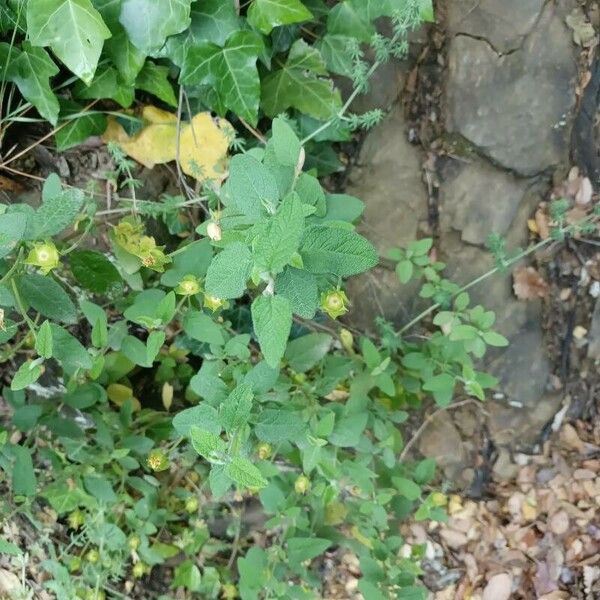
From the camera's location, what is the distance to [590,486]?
220 cm

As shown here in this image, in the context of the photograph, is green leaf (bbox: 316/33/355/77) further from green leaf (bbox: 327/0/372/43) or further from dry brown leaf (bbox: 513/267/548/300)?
dry brown leaf (bbox: 513/267/548/300)

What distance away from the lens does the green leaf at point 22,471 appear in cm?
154

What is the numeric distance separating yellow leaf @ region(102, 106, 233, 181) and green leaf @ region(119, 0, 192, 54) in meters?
0.25

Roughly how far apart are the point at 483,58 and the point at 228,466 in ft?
4.76

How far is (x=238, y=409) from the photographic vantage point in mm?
1134

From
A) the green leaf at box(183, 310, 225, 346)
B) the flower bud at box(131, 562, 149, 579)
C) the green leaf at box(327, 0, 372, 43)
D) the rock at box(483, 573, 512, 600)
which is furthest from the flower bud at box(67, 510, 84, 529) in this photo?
the green leaf at box(327, 0, 372, 43)

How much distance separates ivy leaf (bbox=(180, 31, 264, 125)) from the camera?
157cm

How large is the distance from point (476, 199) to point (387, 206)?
272mm

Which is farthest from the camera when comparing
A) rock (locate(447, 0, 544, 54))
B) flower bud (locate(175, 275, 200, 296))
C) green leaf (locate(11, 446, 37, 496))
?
rock (locate(447, 0, 544, 54))

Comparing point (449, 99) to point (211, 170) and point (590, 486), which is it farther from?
point (590, 486)

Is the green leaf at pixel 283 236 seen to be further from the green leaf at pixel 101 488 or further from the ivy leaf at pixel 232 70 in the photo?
the green leaf at pixel 101 488

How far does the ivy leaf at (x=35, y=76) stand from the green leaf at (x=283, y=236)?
0.84 metres

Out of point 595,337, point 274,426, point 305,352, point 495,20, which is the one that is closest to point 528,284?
point 595,337

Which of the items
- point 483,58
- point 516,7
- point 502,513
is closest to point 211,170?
point 483,58
